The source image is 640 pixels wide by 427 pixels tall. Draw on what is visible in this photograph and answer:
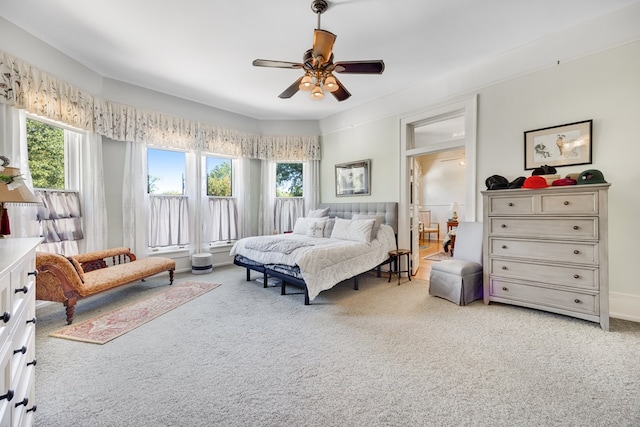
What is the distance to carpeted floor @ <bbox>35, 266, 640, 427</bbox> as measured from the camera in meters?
1.53

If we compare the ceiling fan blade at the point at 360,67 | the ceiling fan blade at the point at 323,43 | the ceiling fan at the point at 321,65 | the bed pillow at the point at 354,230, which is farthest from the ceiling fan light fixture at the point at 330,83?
the bed pillow at the point at 354,230

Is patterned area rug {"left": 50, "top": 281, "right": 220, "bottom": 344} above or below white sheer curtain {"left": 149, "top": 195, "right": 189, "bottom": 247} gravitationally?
below

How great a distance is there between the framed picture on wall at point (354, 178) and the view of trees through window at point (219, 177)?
7.53 feet

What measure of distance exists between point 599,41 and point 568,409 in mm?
3553

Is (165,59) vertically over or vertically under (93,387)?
over

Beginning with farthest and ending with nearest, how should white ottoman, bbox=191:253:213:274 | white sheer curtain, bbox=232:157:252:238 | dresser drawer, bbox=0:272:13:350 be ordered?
white sheer curtain, bbox=232:157:252:238 < white ottoman, bbox=191:253:213:274 < dresser drawer, bbox=0:272:13:350

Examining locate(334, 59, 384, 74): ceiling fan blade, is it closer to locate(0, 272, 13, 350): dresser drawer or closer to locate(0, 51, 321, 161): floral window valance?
locate(0, 272, 13, 350): dresser drawer

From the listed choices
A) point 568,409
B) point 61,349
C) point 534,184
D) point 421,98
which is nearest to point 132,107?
point 61,349

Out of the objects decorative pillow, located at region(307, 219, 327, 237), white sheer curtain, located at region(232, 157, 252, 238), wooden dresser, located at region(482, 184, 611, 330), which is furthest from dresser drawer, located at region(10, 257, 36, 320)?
white sheer curtain, located at region(232, 157, 252, 238)

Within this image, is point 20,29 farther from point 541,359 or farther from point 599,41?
point 599,41

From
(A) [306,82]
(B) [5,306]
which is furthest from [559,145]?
(B) [5,306]

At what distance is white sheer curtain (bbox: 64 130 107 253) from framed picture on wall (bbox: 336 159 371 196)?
3.99m

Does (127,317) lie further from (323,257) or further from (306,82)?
(306,82)

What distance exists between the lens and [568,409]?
1.55 m
